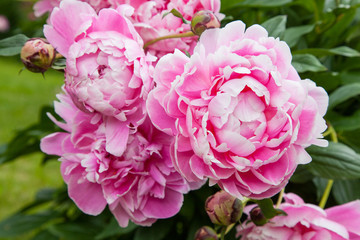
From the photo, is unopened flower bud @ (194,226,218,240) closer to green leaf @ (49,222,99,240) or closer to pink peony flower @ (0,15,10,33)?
green leaf @ (49,222,99,240)

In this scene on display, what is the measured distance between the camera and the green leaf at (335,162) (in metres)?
0.72

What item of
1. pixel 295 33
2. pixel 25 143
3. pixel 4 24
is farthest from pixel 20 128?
pixel 4 24

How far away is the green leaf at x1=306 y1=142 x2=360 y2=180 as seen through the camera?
0.72m

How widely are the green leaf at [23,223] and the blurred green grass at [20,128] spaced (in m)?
0.13

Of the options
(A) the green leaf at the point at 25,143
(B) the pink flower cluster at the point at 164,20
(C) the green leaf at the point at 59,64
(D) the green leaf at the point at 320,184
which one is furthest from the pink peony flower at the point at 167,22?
(A) the green leaf at the point at 25,143

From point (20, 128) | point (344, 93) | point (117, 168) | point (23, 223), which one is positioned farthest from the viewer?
point (20, 128)

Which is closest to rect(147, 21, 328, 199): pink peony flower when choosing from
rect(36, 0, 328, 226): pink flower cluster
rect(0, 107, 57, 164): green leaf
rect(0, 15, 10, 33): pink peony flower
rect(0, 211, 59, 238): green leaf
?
rect(36, 0, 328, 226): pink flower cluster

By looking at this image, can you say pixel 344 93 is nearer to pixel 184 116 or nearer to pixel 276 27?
pixel 276 27

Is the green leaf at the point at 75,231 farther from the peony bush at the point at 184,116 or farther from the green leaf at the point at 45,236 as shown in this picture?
the peony bush at the point at 184,116

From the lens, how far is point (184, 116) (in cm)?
55

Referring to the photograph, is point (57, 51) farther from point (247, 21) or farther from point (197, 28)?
point (247, 21)

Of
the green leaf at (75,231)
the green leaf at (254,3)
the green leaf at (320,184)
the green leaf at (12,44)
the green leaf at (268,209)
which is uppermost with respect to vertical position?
the green leaf at (12,44)

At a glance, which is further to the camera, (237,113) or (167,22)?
(167,22)

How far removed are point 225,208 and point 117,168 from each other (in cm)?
14
